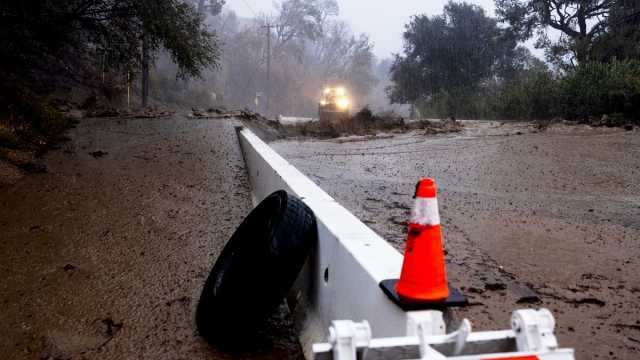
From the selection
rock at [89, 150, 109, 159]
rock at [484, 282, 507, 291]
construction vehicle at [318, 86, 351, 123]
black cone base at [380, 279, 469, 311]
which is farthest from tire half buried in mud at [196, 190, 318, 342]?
construction vehicle at [318, 86, 351, 123]

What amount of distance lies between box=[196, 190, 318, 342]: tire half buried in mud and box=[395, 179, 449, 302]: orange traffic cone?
40.4 inches

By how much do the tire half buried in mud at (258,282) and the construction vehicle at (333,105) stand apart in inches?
964

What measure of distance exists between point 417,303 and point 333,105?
27.8 metres

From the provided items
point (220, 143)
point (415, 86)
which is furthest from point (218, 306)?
point (415, 86)

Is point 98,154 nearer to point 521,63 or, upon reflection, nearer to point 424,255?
point 424,255

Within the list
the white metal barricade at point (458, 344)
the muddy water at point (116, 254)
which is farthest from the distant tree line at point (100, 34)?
the white metal barricade at point (458, 344)

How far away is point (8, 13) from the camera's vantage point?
11625 millimetres

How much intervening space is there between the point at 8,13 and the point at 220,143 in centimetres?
563

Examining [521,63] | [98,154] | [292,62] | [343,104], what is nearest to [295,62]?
[292,62]

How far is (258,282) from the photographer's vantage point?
298cm

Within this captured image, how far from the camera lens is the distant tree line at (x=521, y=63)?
17.6 metres

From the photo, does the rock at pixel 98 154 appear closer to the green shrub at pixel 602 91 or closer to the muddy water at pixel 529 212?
the muddy water at pixel 529 212

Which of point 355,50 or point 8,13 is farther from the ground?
point 355,50

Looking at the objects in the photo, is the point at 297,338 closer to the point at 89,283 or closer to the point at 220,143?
the point at 89,283
